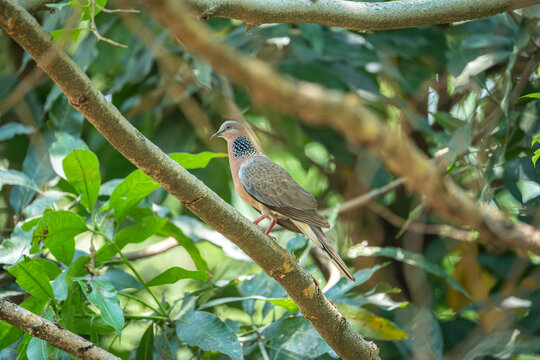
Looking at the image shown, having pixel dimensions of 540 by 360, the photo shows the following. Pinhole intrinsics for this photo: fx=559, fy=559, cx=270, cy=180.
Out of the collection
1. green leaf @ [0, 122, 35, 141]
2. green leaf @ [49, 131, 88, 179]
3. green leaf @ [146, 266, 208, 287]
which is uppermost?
green leaf @ [49, 131, 88, 179]

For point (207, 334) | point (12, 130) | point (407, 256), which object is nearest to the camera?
point (207, 334)

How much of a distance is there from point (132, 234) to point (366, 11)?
175cm

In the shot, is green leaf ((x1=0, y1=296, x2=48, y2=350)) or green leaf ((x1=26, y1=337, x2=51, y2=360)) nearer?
green leaf ((x1=26, y1=337, x2=51, y2=360))

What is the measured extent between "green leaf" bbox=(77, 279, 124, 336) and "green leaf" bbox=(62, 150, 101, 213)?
0.57 metres

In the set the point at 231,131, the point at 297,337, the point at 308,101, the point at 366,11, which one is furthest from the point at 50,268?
the point at 308,101

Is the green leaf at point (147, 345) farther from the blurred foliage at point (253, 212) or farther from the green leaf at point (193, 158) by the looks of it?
the green leaf at point (193, 158)

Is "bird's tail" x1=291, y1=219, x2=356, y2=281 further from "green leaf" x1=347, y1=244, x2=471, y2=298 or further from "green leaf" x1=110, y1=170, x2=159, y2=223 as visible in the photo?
"green leaf" x1=110, y1=170, x2=159, y2=223

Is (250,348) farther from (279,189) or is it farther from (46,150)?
(46,150)

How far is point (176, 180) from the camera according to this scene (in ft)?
6.80

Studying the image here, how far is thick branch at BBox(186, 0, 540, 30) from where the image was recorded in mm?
2422

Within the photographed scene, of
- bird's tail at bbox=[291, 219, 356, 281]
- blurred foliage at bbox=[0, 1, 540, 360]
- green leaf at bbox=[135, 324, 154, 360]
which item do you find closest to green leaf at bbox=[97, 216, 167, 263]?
blurred foliage at bbox=[0, 1, 540, 360]

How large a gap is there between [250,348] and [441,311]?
2109 mm

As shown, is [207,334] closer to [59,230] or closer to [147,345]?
[147,345]

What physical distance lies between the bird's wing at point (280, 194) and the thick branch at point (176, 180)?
71 centimetres
